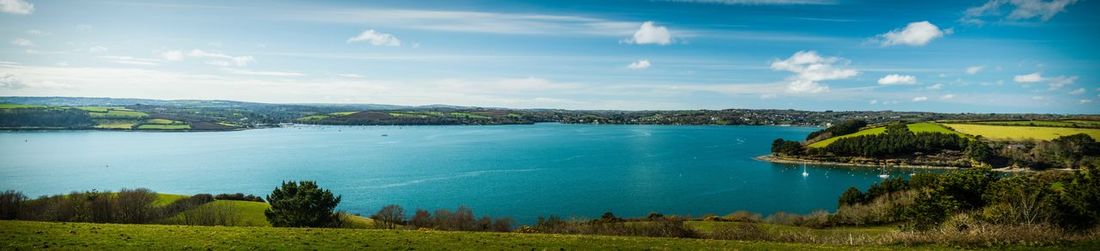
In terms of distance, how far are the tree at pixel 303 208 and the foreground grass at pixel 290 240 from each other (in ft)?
39.2

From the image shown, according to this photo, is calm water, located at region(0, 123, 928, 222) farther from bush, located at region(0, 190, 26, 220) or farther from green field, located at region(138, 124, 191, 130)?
green field, located at region(138, 124, 191, 130)

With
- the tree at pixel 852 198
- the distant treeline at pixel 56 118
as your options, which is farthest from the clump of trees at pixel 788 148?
the distant treeline at pixel 56 118

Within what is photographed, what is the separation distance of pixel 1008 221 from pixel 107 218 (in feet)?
139

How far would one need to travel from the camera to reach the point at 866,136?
105m

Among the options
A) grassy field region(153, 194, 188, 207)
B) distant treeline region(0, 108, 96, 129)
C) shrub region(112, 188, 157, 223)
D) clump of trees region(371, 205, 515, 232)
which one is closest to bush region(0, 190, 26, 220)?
shrub region(112, 188, 157, 223)

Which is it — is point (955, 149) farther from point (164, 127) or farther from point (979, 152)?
point (164, 127)

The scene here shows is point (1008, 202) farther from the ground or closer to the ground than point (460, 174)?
farther from the ground

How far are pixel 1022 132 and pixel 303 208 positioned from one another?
121561mm

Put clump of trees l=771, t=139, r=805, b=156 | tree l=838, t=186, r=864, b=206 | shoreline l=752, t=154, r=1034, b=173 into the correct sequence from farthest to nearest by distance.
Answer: clump of trees l=771, t=139, r=805, b=156
shoreline l=752, t=154, r=1034, b=173
tree l=838, t=186, r=864, b=206

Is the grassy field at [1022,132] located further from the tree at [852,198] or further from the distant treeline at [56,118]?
the distant treeline at [56,118]

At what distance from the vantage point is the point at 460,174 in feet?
260

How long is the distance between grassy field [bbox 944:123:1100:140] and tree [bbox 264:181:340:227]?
112243mm

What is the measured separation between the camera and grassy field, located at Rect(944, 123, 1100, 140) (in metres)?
95.1

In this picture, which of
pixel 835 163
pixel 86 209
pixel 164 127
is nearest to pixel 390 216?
pixel 86 209
